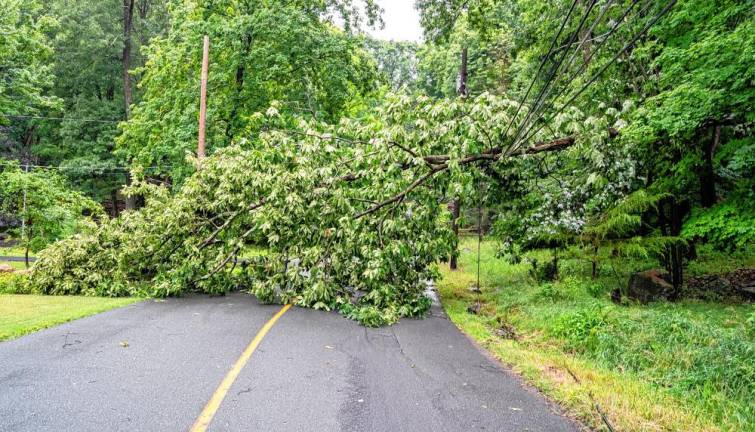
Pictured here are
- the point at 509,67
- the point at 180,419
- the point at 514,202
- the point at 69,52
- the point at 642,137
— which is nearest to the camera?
the point at 180,419

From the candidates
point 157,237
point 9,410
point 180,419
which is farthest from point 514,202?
point 9,410

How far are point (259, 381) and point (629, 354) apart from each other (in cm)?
486

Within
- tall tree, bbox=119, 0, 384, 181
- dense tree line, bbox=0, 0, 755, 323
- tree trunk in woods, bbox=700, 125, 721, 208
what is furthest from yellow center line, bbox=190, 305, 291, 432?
tall tree, bbox=119, 0, 384, 181

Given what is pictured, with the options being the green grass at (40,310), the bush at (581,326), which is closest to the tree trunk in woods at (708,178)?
the bush at (581,326)

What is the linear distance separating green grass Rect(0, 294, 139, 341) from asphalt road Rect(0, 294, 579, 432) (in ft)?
1.31

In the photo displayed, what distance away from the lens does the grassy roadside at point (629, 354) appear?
4.57m

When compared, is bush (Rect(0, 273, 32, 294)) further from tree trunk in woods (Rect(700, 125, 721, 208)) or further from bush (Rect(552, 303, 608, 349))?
tree trunk in woods (Rect(700, 125, 721, 208))

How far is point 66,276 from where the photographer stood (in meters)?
11.2

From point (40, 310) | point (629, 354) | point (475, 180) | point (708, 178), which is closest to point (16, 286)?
point (40, 310)

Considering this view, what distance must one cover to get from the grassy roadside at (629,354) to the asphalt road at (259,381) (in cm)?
46

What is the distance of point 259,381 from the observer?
16.8 ft

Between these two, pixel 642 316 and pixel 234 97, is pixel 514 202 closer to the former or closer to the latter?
pixel 642 316

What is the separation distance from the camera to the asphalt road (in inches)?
163

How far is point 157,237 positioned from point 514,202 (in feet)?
29.2
